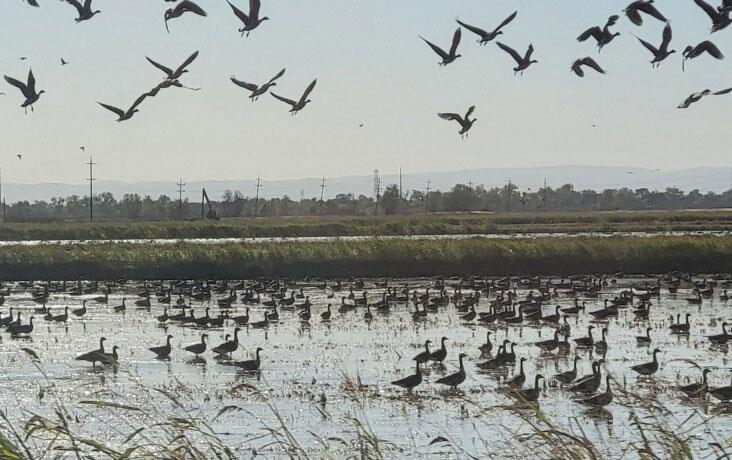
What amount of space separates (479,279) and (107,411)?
27.5 metres

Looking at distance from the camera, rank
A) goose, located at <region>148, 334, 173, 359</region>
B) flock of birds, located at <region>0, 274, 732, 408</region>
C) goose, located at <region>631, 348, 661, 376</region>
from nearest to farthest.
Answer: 1. goose, located at <region>631, 348, 661, 376</region>
2. flock of birds, located at <region>0, 274, 732, 408</region>
3. goose, located at <region>148, 334, 173, 359</region>

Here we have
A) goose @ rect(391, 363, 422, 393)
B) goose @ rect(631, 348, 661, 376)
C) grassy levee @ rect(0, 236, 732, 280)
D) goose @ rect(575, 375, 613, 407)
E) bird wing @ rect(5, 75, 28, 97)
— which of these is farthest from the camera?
grassy levee @ rect(0, 236, 732, 280)

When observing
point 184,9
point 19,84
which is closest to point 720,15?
point 184,9

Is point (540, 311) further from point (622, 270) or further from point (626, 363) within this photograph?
point (622, 270)

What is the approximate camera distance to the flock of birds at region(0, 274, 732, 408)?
19062 millimetres

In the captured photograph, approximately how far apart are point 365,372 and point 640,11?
8863 mm

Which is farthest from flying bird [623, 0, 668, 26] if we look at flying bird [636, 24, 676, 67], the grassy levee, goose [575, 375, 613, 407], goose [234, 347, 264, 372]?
the grassy levee

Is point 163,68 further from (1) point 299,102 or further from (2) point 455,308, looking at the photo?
(2) point 455,308

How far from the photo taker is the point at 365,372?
19984 mm

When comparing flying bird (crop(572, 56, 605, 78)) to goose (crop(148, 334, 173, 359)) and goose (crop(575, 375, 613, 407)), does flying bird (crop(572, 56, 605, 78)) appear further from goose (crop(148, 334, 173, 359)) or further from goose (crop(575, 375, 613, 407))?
goose (crop(148, 334, 173, 359))

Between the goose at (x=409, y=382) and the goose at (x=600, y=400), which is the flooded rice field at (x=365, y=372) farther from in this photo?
the goose at (x=409, y=382)

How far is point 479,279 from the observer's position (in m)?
42.9

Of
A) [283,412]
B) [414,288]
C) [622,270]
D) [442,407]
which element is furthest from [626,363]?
[622,270]

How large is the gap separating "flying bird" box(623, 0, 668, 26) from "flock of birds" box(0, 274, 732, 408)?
17.3 feet
